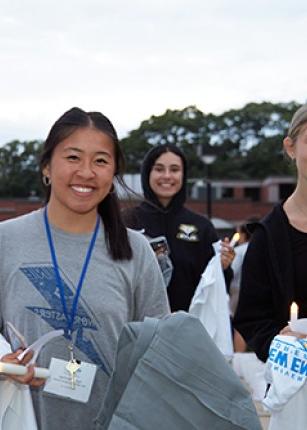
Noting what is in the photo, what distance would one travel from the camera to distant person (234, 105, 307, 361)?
2404 millimetres

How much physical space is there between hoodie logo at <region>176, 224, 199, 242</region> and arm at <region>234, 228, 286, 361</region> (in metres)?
2.33

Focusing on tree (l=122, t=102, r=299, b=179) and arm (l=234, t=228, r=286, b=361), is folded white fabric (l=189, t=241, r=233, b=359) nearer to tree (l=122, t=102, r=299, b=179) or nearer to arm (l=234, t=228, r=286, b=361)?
arm (l=234, t=228, r=286, b=361)

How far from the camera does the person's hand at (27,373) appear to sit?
6.17 ft

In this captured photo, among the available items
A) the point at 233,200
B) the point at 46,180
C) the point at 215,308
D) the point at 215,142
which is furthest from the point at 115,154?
the point at 215,142

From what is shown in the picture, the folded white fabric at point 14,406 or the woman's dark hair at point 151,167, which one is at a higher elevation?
the woman's dark hair at point 151,167

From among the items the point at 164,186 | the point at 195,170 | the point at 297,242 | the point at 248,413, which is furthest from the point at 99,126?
the point at 195,170

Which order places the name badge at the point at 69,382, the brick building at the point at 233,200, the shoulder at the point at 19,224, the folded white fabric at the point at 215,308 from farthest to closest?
the brick building at the point at 233,200 → the folded white fabric at the point at 215,308 → the shoulder at the point at 19,224 → the name badge at the point at 69,382

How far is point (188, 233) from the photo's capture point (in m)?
4.86

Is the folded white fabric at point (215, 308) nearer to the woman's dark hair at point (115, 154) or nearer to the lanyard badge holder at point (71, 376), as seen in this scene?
the woman's dark hair at point (115, 154)

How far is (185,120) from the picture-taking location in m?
84.4

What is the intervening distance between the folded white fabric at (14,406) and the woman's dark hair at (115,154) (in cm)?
53

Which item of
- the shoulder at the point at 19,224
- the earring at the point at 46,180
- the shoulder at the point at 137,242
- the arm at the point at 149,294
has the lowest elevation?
the arm at the point at 149,294

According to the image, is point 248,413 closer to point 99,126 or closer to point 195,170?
point 99,126

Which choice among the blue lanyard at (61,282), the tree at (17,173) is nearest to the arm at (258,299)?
the blue lanyard at (61,282)
